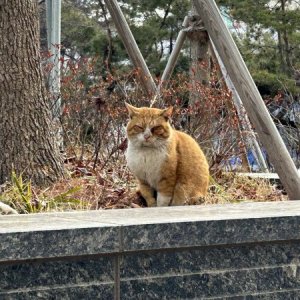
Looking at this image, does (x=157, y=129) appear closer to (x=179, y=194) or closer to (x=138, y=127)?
(x=138, y=127)

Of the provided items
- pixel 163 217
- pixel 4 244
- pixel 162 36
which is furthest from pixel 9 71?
pixel 162 36

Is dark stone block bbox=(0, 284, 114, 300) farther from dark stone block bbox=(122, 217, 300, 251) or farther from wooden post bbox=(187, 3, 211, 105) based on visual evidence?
wooden post bbox=(187, 3, 211, 105)

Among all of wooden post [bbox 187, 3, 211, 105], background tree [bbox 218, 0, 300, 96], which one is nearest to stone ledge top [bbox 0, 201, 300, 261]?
wooden post [bbox 187, 3, 211, 105]

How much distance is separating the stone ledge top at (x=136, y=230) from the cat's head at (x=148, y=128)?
758 mm

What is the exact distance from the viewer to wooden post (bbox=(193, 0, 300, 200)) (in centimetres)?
520

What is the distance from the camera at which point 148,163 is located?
505cm

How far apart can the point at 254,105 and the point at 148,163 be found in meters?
0.84

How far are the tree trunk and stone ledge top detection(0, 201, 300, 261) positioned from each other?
1.71 m

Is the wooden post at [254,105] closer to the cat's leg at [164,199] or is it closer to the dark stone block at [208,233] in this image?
the cat's leg at [164,199]

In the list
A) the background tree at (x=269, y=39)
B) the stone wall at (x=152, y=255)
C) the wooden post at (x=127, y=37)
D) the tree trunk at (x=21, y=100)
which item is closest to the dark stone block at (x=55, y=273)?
the stone wall at (x=152, y=255)

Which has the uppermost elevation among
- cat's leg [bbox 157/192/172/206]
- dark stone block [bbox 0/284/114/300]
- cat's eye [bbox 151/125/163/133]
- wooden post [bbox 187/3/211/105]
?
wooden post [bbox 187/3/211/105]

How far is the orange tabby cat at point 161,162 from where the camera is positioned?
5.06m

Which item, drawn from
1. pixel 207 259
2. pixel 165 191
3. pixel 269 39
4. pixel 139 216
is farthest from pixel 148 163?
pixel 269 39

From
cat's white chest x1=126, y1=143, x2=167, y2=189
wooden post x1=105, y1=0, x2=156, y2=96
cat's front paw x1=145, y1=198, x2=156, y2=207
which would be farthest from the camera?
wooden post x1=105, y1=0, x2=156, y2=96
